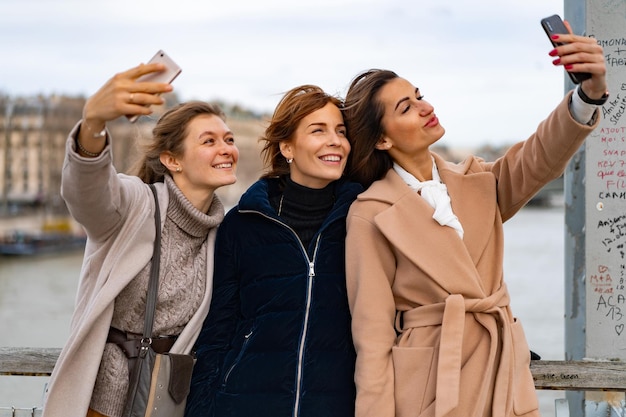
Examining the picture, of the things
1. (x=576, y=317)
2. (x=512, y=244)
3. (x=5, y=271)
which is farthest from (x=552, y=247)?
(x=576, y=317)

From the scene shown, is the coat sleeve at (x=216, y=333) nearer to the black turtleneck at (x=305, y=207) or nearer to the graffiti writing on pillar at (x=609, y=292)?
the black turtleneck at (x=305, y=207)

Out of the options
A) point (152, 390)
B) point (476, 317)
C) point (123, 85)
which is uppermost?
point (123, 85)

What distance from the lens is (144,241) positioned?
2.76 metres

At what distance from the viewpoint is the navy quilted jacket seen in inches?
105

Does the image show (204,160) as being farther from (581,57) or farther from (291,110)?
(581,57)

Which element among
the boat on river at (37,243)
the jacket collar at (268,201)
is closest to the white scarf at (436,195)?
the jacket collar at (268,201)

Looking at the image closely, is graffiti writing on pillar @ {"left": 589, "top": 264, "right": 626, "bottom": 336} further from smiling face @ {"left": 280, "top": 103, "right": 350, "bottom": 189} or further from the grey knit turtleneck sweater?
the grey knit turtleneck sweater

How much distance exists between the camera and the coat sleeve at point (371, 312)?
8.30ft

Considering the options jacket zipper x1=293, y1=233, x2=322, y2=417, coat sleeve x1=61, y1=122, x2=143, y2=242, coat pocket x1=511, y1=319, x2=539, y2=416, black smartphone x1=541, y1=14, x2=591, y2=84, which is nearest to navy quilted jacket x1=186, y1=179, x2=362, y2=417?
jacket zipper x1=293, y1=233, x2=322, y2=417

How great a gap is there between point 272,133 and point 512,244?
3747 centimetres

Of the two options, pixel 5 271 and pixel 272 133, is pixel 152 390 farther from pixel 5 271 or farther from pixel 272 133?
pixel 5 271

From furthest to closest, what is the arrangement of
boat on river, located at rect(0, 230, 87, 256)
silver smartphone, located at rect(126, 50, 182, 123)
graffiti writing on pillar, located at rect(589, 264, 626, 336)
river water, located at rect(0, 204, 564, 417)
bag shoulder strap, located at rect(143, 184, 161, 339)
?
1. boat on river, located at rect(0, 230, 87, 256)
2. river water, located at rect(0, 204, 564, 417)
3. graffiti writing on pillar, located at rect(589, 264, 626, 336)
4. bag shoulder strap, located at rect(143, 184, 161, 339)
5. silver smartphone, located at rect(126, 50, 182, 123)

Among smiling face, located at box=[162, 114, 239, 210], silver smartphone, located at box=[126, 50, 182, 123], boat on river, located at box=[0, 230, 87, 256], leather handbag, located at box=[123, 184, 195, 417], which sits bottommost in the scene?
leather handbag, located at box=[123, 184, 195, 417]

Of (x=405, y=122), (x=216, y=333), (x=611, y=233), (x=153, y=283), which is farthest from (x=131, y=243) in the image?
(x=611, y=233)
